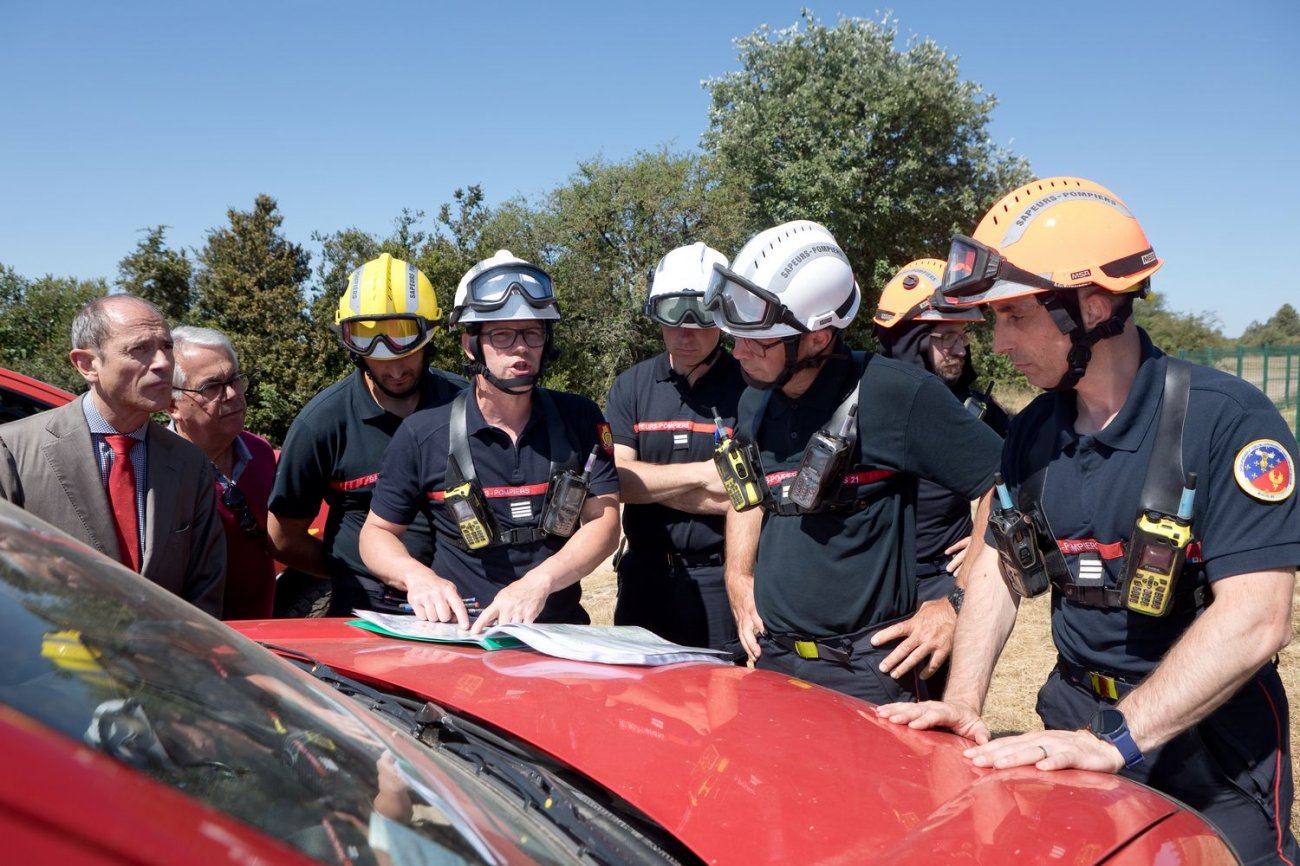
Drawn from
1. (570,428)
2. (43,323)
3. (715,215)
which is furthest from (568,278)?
(570,428)

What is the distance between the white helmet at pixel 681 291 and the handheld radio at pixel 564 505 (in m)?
1.24

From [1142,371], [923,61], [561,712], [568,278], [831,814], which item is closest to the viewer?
[831,814]

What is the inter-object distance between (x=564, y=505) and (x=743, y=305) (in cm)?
98

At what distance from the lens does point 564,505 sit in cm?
342

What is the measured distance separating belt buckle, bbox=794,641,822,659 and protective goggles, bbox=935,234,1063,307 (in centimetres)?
127

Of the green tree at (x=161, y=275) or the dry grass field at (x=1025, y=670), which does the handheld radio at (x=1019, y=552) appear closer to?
the dry grass field at (x=1025, y=670)

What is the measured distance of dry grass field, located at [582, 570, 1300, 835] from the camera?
551 centimetres

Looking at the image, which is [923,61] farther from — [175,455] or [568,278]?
[175,455]

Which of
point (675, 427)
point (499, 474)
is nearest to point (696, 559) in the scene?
point (675, 427)

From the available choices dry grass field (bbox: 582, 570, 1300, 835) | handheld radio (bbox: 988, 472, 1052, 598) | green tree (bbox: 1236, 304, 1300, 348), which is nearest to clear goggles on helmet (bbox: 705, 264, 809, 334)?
handheld radio (bbox: 988, 472, 1052, 598)

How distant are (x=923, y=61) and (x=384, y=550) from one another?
1174 inches

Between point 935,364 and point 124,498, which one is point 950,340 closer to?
point 935,364

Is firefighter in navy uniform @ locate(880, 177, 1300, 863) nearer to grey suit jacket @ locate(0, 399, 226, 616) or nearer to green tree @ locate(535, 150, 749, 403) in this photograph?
grey suit jacket @ locate(0, 399, 226, 616)

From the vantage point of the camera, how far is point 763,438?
3350 millimetres
